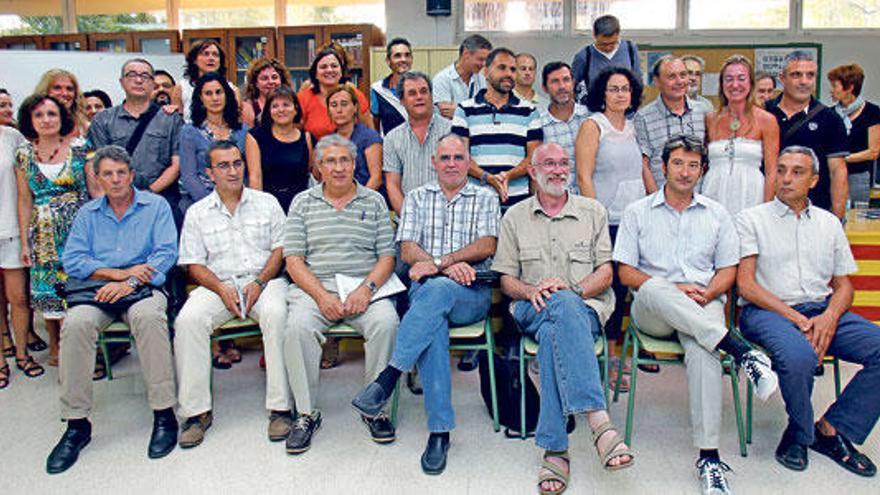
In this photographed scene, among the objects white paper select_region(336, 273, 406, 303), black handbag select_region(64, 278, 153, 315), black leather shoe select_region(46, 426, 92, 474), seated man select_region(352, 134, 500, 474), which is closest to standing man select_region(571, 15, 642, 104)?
seated man select_region(352, 134, 500, 474)

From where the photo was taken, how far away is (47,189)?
3.65 m

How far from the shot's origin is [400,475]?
8.93ft

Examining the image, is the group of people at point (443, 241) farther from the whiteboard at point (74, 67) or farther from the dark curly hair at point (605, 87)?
the whiteboard at point (74, 67)

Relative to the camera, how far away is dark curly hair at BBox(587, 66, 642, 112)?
348 centimetres

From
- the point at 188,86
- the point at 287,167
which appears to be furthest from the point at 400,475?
the point at 188,86

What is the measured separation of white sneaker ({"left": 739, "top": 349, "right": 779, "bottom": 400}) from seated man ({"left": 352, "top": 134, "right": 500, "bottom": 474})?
108 centimetres

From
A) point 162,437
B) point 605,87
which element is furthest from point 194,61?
point 605,87

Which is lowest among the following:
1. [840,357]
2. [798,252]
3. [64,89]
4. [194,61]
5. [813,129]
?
[840,357]

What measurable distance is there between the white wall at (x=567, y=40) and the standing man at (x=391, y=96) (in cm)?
261

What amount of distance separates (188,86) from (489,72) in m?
2.07

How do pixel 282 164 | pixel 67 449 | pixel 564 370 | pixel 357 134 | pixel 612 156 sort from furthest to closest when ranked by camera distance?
pixel 357 134 < pixel 282 164 < pixel 612 156 < pixel 67 449 < pixel 564 370

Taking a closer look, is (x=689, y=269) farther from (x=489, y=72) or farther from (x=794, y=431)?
(x=489, y=72)

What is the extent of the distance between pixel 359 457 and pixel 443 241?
1.05 m

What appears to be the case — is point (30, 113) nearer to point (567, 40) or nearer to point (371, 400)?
point (371, 400)
